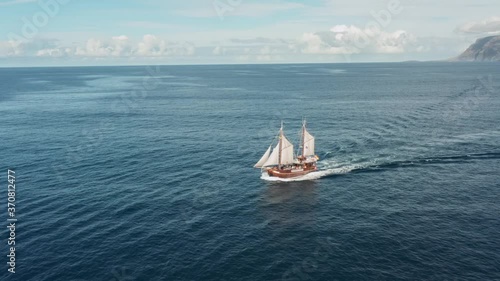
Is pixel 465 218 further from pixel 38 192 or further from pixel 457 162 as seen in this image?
pixel 38 192

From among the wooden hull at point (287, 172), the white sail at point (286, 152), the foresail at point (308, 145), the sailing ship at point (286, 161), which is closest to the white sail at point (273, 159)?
the sailing ship at point (286, 161)

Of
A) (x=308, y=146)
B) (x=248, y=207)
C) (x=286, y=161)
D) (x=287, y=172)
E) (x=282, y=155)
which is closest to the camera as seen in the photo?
(x=248, y=207)

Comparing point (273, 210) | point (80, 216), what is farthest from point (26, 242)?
point (273, 210)

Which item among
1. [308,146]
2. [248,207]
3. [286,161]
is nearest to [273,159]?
[286,161]

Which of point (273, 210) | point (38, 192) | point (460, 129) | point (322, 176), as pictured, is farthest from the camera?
point (460, 129)

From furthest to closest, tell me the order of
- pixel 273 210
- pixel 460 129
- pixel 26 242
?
pixel 460 129
pixel 273 210
pixel 26 242

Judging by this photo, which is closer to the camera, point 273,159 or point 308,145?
point 273,159

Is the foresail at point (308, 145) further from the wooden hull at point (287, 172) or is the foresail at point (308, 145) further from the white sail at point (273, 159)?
the white sail at point (273, 159)

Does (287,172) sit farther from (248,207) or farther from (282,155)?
(248,207)
